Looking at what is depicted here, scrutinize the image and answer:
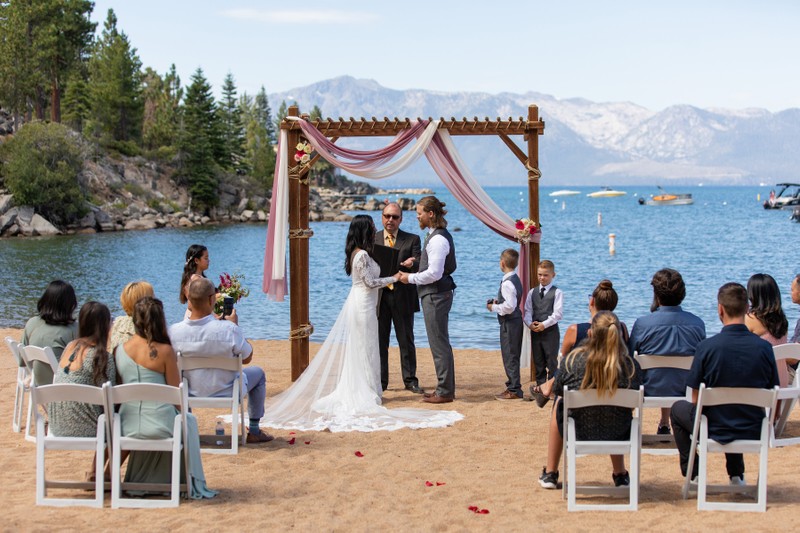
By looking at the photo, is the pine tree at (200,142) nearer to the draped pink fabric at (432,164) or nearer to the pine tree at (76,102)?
the pine tree at (76,102)

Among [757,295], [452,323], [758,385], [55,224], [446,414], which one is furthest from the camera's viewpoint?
[55,224]

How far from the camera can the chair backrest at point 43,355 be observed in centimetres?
738

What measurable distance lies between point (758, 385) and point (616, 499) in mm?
1284

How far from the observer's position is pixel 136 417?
245 inches

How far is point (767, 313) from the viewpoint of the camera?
809cm

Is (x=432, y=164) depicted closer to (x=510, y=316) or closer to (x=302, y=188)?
(x=302, y=188)

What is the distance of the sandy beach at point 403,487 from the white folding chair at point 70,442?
0.34ft

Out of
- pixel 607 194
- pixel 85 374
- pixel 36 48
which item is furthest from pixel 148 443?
pixel 607 194

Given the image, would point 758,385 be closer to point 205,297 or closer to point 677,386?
point 677,386

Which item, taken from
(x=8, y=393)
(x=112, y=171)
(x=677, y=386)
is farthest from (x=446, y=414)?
(x=112, y=171)

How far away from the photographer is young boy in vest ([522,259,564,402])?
9.74 metres

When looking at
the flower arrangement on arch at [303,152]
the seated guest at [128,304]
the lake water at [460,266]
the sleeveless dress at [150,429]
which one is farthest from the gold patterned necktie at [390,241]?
the lake water at [460,266]

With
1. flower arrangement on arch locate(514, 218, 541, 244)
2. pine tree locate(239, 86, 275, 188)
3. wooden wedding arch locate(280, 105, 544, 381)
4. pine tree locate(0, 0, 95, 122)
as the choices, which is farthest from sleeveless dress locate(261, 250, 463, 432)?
pine tree locate(239, 86, 275, 188)

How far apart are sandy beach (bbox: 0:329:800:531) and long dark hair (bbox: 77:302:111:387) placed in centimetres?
92
